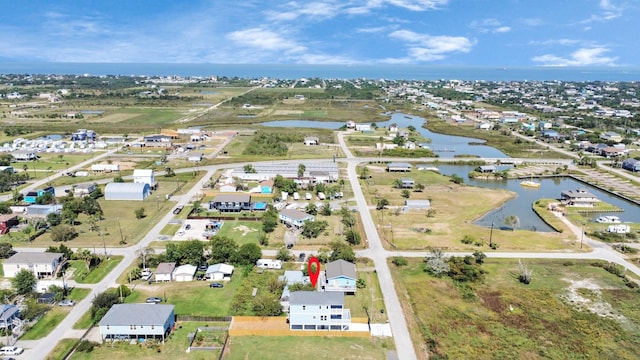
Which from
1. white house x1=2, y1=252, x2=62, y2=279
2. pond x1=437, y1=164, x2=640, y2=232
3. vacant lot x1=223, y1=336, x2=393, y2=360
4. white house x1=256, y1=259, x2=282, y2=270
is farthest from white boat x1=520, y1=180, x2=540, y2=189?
white house x1=2, y1=252, x2=62, y2=279

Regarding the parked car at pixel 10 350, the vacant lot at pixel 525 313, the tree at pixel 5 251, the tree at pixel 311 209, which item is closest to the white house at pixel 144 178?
the tree at pixel 5 251

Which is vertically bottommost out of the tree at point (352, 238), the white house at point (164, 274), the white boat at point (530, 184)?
the white house at point (164, 274)

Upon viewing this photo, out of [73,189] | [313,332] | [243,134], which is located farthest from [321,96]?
[313,332]

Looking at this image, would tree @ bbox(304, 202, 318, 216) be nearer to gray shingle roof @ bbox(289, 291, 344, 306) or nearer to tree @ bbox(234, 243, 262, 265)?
tree @ bbox(234, 243, 262, 265)

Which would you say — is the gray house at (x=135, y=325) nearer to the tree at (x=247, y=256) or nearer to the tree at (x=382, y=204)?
the tree at (x=247, y=256)

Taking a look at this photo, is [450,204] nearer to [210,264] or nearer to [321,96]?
[210,264]

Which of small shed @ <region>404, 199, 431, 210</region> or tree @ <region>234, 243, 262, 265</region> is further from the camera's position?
small shed @ <region>404, 199, 431, 210</region>
